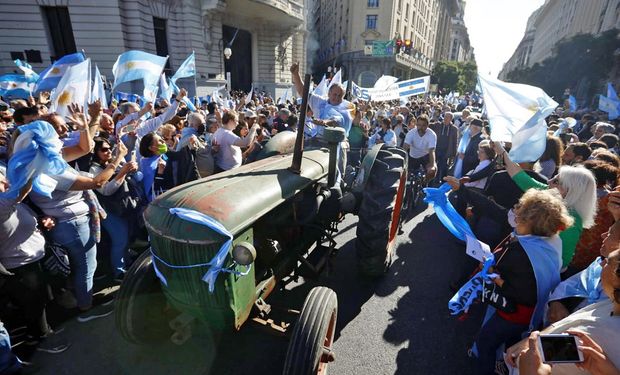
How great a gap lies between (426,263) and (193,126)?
4.32 meters

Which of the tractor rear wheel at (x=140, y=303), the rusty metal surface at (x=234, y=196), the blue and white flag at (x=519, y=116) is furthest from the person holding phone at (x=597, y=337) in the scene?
the tractor rear wheel at (x=140, y=303)

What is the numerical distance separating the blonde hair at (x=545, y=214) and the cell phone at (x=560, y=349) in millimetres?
929

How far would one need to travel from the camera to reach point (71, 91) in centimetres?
376

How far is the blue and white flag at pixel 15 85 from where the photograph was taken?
7355 mm

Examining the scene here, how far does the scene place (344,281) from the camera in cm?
370

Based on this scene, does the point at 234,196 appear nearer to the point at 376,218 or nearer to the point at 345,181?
the point at 376,218

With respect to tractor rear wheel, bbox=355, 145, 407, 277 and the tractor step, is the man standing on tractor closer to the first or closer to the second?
tractor rear wheel, bbox=355, 145, 407, 277

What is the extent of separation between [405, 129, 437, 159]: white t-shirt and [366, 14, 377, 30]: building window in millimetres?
38774

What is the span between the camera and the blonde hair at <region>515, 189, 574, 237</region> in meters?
1.99

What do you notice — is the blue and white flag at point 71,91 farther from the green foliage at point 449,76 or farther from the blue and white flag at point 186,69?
the green foliage at point 449,76

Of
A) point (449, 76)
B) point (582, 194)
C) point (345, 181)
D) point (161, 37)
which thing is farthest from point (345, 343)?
point (449, 76)

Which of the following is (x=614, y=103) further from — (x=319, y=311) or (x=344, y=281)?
(x=319, y=311)

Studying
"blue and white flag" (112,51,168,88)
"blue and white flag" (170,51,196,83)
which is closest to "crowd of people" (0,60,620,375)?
"blue and white flag" (112,51,168,88)

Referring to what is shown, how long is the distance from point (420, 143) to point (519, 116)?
3.24m
